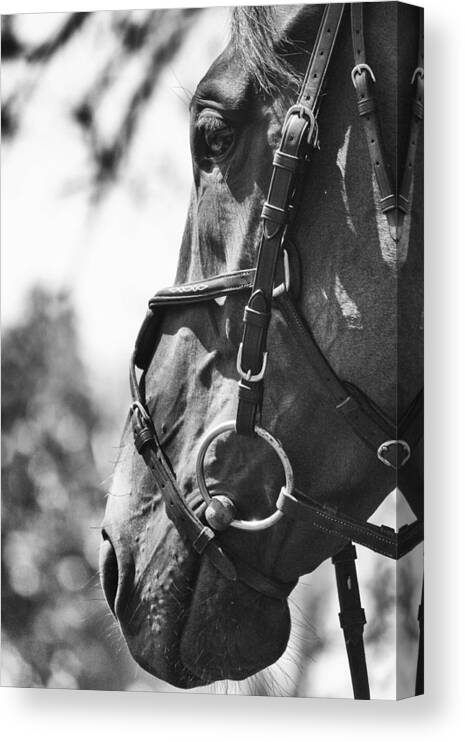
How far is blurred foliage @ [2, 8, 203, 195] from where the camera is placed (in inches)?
185

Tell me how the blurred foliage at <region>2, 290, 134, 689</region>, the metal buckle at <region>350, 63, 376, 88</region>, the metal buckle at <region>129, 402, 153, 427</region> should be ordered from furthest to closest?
the blurred foliage at <region>2, 290, 134, 689</region> → the metal buckle at <region>129, 402, 153, 427</region> → the metal buckle at <region>350, 63, 376, 88</region>

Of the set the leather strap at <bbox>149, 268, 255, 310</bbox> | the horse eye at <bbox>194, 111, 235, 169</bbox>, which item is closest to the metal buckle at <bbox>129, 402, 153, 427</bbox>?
the leather strap at <bbox>149, 268, 255, 310</bbox>

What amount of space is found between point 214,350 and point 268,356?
0.16m

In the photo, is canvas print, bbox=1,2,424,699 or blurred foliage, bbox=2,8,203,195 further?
blurred foliage, bbox=2,8,203,195

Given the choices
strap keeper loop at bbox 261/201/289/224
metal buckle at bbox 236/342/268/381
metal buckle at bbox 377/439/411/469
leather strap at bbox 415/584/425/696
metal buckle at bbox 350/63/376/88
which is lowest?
leather strap at bbox 415/584/425/696

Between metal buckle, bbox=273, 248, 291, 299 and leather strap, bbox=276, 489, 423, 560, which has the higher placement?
metal buckle, bbox=273, 248, 291, 299

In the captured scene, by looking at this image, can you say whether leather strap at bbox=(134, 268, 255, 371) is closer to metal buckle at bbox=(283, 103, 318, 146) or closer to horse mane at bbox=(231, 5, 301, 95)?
metal buckle at bbox=(283, 103, 318, 146)

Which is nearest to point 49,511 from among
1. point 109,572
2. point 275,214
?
point 109,572

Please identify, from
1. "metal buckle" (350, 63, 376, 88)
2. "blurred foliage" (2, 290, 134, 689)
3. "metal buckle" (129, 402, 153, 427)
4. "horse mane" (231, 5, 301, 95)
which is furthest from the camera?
"blurred foliage" (2, 290, 134, 689)

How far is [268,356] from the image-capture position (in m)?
4.46

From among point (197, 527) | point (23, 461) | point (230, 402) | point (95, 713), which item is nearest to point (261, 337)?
point (230, 402)

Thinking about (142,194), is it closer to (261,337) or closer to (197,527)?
(261,337)

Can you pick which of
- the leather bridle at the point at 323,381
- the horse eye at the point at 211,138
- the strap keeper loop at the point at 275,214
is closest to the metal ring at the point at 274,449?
the leather bridle at the point at 323,381

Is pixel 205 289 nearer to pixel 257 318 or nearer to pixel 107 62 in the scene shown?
pixel 257 318
